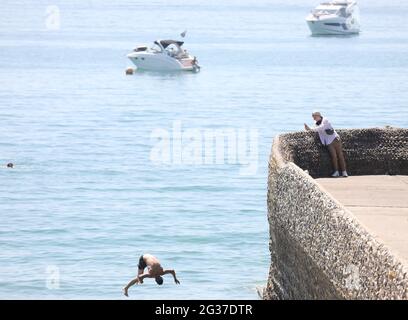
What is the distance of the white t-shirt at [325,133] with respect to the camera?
72.2 ft

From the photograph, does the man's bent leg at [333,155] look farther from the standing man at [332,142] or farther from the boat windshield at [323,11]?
the boat windshield at [323,11]

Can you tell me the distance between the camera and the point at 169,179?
63844 mm

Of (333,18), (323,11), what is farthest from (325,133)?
(323,11)

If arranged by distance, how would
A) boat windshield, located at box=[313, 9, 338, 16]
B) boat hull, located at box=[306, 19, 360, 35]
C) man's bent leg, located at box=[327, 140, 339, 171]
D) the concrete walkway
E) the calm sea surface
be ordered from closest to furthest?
the concrete walkway, man's bent leg, located at box=[327, 140, 339, 171], the calm sea surface, boat hull, located at box=[306, 19, 360, 35], boat windshield, located at box=[313, 9, 338, 16]

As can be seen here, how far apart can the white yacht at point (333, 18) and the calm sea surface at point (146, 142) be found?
1.82m

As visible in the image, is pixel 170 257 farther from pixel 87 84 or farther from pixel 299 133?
pixel 87 84

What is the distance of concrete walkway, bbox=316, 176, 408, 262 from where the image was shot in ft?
56.5

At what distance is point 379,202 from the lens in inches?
785

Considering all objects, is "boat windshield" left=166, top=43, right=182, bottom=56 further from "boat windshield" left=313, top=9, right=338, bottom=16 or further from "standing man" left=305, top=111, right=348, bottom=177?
"standing man" left=305, top=111, right=348, bottom=177

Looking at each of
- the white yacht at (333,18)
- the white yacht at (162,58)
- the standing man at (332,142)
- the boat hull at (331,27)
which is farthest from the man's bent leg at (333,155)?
the boat hull at (331,27)

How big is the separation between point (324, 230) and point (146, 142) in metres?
59.9

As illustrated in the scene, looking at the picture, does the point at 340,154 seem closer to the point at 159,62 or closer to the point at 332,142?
the point at 332,142

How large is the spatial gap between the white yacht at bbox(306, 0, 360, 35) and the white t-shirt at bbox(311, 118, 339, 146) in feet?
430

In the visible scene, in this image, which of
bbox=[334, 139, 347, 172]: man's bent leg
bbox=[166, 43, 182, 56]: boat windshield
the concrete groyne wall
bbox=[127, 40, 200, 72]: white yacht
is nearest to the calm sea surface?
bbox=[127, 40, 200, 72]: white yacht
